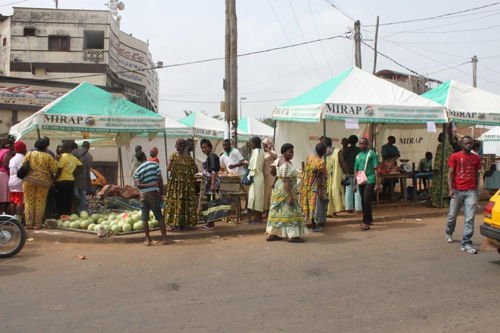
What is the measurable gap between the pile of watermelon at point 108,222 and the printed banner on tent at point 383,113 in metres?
4.61

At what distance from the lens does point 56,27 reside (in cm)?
2712

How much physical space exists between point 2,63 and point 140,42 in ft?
27.9

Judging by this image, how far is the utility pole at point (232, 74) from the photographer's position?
12.8 meters

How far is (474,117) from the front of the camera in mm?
11844

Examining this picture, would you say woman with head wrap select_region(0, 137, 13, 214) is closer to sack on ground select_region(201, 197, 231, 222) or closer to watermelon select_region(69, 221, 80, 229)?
watermelon select_region(69, 221, 80, 229)

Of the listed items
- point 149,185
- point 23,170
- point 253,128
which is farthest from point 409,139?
point 23,170

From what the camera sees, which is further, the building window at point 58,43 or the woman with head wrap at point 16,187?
the building window at point 58,43

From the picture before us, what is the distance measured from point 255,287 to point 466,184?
3941mm

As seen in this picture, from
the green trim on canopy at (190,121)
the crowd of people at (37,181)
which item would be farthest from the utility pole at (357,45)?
the crowd of people at (37,181)

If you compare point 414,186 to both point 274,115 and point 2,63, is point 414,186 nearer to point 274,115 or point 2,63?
point 274,115

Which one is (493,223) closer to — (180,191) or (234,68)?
(180,191)

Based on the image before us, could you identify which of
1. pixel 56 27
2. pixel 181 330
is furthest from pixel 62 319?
pixel 56 27

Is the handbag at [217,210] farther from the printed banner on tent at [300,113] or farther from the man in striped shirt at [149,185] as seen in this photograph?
the printed banner on tent at [300,113]

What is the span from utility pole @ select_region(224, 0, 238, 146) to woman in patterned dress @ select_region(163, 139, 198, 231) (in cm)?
425
